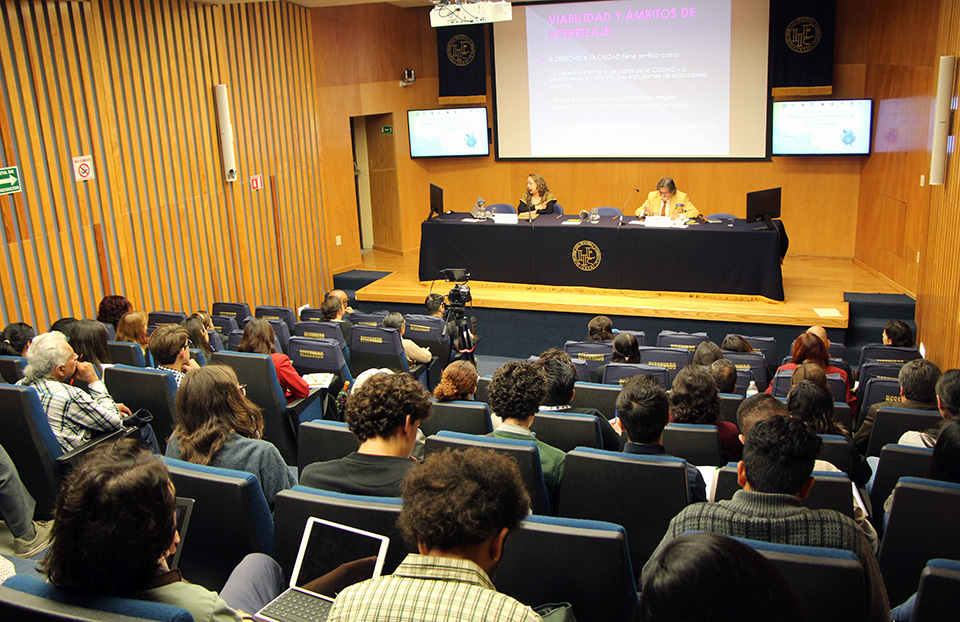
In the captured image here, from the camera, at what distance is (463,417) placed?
358cm

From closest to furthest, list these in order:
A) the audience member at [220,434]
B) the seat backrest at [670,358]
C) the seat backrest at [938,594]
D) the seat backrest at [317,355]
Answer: the seat backrest at [938,594], the audience member at [220,434], the seat backrest at [317,355], the seat backrest at [670,358]

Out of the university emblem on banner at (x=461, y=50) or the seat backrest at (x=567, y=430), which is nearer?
the seat backrest at (x=567, y=430)

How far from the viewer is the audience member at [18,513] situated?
315 cm

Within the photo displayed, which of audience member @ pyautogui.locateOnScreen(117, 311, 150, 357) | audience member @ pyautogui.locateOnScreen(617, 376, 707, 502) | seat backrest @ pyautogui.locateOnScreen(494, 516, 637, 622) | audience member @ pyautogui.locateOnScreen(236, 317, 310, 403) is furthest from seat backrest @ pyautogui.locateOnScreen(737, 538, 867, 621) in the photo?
audience member @ pyautogui.locateOnScreen(117, 311, 150, 357)

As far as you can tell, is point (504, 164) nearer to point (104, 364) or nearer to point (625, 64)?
point (625, 64)

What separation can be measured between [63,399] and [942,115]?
22.6ft

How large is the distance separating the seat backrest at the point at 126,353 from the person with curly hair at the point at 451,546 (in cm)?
361

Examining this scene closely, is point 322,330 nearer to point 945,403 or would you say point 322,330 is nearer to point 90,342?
point 90,342

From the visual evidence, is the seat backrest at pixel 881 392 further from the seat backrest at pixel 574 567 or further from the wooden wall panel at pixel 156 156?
the wooden wall panel at pixel 156 156

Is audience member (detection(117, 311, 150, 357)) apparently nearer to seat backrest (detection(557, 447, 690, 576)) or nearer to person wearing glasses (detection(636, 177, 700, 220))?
seat backrest (detection(557, 447, 690, 576))

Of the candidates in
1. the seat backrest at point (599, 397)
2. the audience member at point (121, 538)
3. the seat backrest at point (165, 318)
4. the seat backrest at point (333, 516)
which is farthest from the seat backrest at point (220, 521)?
the seat backrest at point (165, 318)

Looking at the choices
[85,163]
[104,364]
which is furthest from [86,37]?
[104,364]

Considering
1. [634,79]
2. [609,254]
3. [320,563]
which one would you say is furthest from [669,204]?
[320,563]

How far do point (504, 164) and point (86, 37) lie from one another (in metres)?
6.11
